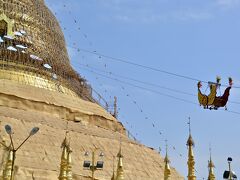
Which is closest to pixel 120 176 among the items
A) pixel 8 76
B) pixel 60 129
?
pixel 60 129

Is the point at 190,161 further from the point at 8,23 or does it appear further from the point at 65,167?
the point at 8,23

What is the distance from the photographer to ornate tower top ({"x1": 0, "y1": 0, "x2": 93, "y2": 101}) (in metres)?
37.3

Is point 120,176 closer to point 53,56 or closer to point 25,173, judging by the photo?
point 25,173

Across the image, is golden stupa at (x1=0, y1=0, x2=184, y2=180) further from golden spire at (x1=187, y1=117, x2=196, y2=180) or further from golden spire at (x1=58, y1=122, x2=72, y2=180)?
golden spire at (x1=187, y1=117, x2=196, y2=180)

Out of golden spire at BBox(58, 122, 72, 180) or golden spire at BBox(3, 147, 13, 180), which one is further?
golden spire at BBox(58, 122, 72, 180)

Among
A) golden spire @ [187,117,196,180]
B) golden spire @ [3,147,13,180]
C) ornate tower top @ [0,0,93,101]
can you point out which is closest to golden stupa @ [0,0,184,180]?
ornate tower top @ [0,0,93,101]

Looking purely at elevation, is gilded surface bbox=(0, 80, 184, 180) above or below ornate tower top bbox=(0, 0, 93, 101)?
below

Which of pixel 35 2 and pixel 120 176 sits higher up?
pixel 35 2

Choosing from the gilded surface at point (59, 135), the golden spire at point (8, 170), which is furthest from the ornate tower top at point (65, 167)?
the gilded surface at point (59, 135)

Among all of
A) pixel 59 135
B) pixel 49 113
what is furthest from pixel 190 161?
pixel 49 113

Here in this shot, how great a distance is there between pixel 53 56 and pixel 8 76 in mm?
5179

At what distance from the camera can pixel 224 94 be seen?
22.2 meters

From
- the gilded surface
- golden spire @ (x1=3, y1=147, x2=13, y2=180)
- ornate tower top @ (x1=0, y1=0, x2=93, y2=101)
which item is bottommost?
golden spire @ (x1=3, y1=147, x2=13, y2=180)

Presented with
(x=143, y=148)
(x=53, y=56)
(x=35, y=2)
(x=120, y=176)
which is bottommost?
(x=120, y=176)
